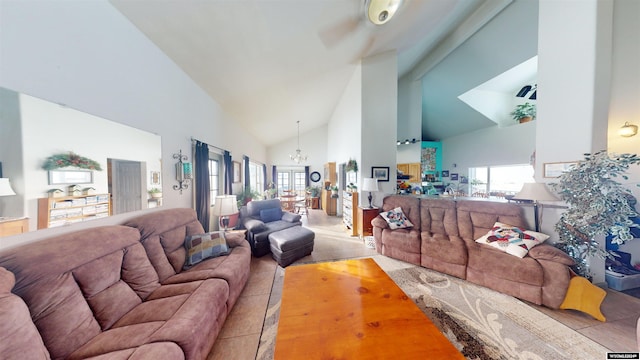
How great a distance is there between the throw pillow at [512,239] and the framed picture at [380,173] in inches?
82.4

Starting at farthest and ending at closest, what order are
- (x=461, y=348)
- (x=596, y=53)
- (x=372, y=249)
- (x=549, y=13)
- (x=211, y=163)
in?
A: (x=211, y=163)
(x=372, y=249)
(x=549, y=13)
(x=596, y=53)
(x=461, y=348)

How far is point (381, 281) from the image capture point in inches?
66.4

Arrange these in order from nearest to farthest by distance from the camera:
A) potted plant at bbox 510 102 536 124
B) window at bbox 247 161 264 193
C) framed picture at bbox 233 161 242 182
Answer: framed picture at bbox 233 161 242 182
potted plant at bbox 510 102 536 124
window at bbox 247 161 264 193

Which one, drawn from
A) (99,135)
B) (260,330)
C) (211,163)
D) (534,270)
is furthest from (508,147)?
(99,135)

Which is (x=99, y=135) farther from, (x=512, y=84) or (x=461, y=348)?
(x=512, y=84)

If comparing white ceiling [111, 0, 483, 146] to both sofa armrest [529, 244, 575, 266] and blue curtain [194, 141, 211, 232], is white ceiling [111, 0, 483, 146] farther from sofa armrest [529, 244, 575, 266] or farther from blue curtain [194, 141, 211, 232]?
sofa armrest [529, 244, 575, 266]

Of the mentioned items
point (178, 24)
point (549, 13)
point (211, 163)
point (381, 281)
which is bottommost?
point (381, 281)

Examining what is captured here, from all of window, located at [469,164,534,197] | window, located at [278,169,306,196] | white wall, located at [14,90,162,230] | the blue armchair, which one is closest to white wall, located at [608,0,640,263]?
window, located at [469,164,534,197]

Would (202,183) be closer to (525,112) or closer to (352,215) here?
(352,215)

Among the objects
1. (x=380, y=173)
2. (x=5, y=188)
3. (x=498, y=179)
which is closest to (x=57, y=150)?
(x=5, y=188)

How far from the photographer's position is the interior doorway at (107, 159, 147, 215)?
159 cm

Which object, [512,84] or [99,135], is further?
[512,84]

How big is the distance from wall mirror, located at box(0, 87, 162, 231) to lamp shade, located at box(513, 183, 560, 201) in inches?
167

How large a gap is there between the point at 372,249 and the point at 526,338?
1929 mm
